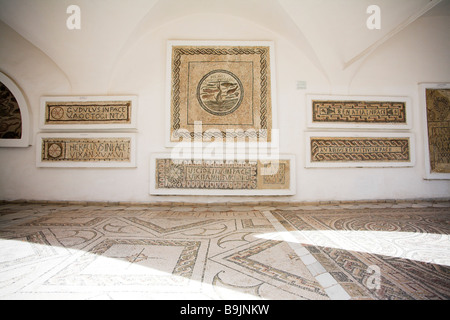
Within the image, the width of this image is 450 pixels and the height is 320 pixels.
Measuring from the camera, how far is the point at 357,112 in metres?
3.75

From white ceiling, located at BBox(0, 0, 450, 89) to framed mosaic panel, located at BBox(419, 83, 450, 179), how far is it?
1.41 metres

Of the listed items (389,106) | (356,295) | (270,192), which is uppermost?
(389,106)

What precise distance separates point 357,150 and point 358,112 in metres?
0.72

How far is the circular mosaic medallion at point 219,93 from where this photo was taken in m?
3.66

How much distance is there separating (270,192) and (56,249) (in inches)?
116

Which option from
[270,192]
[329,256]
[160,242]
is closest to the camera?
[329,256]

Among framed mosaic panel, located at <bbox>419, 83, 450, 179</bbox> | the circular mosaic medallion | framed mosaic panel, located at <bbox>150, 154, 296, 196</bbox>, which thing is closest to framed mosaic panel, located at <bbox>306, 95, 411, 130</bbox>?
framed mosaic panel, located at <bbox>419, 83, 450, 179</bbox>

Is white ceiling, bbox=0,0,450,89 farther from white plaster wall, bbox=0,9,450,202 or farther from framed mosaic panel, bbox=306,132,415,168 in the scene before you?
framed mosaic panel, bbox=306,132,415,168

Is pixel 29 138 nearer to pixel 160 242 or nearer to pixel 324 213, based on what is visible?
pixel 160 242

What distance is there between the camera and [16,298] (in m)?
1.06

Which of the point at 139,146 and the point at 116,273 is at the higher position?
the point at 139,146

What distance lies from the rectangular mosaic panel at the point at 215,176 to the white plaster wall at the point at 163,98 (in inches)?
7.8

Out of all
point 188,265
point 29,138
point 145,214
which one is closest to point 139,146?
point 145,214

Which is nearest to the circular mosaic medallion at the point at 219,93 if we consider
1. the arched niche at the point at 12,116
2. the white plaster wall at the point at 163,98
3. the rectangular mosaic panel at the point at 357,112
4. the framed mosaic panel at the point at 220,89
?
the framed mosaic panel at the point at 220,89
